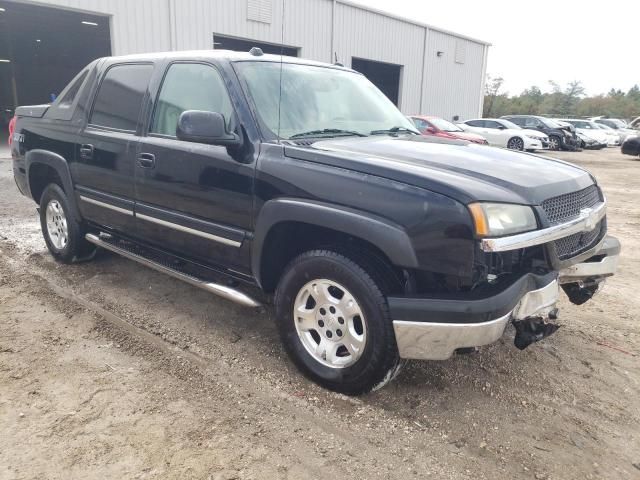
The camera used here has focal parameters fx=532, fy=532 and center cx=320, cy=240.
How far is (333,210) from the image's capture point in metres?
2.73

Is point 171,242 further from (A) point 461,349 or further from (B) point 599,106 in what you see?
(B) point 599,106

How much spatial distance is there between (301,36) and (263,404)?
1660 centimetres

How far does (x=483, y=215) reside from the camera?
2408 millimetres

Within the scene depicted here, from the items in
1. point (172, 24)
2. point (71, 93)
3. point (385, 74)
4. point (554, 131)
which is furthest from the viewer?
point (385, 74)

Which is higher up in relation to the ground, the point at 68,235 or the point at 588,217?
the point at 588,217

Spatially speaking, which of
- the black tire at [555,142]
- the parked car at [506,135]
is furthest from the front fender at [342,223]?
the black tire at [555,142]

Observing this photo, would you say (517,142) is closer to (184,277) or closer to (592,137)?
(592,137)

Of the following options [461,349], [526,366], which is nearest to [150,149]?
[461,349]

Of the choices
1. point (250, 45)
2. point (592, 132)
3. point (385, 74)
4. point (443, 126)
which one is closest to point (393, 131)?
point (443, 126)

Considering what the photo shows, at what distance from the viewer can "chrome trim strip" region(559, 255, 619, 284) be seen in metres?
3.02

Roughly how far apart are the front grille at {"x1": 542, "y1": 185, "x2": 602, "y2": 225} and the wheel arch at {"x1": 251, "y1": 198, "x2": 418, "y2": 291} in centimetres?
79

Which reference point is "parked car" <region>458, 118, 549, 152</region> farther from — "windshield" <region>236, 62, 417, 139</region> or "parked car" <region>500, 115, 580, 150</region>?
"windshield" <region>236, 62, 417, 139</region>

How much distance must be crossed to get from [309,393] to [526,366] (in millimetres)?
1422

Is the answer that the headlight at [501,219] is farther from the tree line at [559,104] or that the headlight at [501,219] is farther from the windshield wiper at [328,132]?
the tree line at [559,104]
